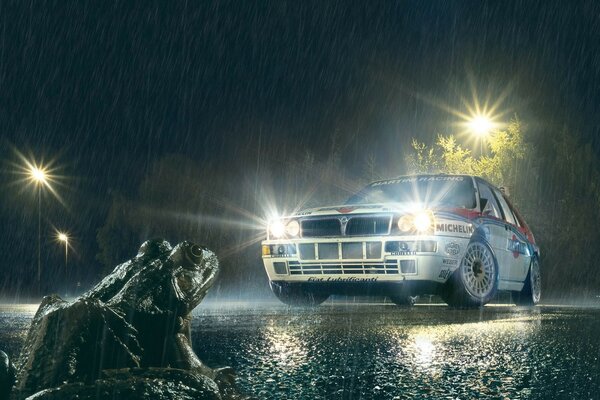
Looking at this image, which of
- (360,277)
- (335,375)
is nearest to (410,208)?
(360,277)

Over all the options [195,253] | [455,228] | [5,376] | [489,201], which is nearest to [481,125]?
[489,201]

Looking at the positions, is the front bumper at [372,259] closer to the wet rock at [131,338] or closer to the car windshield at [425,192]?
the car windshield at [425,192]

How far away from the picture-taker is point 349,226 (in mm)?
10039

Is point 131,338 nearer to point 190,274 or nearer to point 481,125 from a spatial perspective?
point 190,274

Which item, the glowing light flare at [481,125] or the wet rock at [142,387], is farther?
the glowing light flare at [481,125]

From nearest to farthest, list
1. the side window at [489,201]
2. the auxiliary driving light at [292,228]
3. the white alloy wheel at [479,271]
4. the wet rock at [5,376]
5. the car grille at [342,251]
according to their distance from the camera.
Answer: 1. the wet rock at [5,376]
2. the car grille at [342,251]
3. the white alloy wheel at [479,271]
4. the auxiliary driving light at [292,228]
5. the side window at [489,201]

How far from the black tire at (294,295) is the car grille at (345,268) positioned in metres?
0.55

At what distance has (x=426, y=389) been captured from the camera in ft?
13.8

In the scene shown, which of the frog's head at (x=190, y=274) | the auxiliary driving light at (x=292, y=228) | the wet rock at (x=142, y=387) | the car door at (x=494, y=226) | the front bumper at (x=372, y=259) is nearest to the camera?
the wet rock at (x=142, y=387)

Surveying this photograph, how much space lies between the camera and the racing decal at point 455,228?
387 inches

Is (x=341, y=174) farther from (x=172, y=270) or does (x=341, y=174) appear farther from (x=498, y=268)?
(x=172, y=270)

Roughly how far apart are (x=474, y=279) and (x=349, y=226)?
1854 millimetres

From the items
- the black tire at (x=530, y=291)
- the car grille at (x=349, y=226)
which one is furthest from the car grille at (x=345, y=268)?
the black tire at (x=530, y=291)

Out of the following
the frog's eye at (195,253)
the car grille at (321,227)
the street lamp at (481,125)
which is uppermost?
the street lamp at (481,125)
